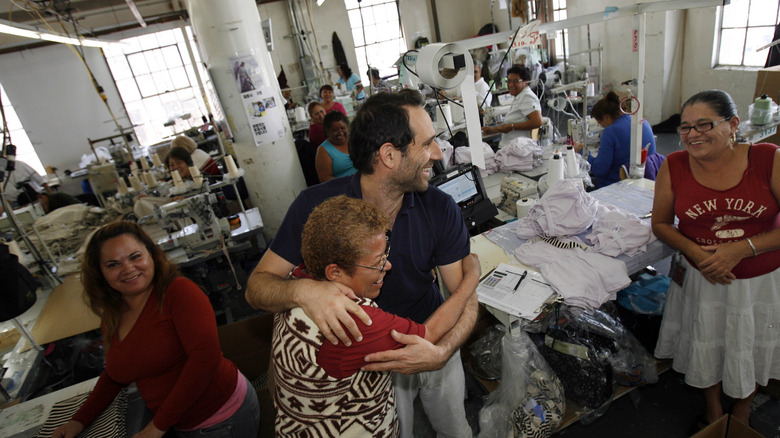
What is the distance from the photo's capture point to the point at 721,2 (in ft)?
6.68

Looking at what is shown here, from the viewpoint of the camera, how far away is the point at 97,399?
1779 millimetres

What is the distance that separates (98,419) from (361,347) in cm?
153

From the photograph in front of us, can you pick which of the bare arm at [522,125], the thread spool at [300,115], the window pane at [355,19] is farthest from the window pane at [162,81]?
the bare arm at [522,125]

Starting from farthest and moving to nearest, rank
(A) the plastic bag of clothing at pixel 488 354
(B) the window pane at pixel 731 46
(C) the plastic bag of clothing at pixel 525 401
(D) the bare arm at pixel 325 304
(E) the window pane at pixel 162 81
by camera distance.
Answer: (E) the window pane at pixel 162 81
(B) the window pane at pixel 731 46
(A) the plastic bag of clothing at pixel 488 354
(C) the plastic bag of clothing at pixel 525 401
(D) the bare arm at pixel 325 304

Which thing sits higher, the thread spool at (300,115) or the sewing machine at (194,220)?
→ the thread spool at (300,115)

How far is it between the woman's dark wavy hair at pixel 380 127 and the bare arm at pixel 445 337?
531 millimetres

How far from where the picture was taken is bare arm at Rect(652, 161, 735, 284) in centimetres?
180

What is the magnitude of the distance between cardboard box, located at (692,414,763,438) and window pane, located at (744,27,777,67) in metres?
6.25

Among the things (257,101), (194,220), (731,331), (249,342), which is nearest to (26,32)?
(257,101)

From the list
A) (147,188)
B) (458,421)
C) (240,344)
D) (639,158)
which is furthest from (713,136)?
(147,188)

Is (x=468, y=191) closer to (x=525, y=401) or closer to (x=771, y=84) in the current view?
(x=525, y=401)

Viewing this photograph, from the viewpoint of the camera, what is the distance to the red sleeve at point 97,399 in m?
1.77

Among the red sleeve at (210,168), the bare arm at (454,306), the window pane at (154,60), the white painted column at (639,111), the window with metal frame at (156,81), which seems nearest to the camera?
the bare arm at (454,306)

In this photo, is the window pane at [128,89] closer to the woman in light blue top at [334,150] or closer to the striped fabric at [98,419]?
the woman in light blue top at [334,150]
